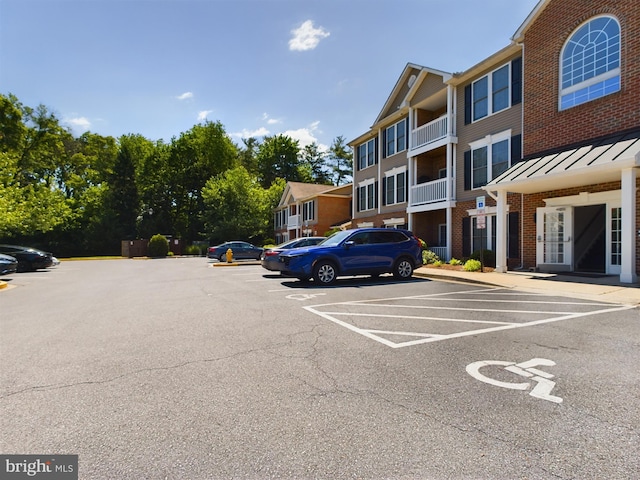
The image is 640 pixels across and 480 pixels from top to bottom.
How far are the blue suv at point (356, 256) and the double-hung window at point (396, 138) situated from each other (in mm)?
11598

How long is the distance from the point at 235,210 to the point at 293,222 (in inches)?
287

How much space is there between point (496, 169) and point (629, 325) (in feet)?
38.5

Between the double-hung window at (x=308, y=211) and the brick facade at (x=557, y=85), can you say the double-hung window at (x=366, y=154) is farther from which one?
the brick facade at (x=557, y=85)

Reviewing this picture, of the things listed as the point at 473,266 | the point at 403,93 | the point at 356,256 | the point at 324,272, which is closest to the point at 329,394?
the point at 324,272

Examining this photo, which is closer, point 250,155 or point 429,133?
point 429,133

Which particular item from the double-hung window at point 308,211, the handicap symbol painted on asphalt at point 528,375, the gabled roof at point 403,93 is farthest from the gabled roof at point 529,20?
the double-hung window at point 308,211

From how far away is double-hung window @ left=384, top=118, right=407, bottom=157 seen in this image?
2333cm

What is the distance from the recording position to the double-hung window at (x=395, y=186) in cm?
2317

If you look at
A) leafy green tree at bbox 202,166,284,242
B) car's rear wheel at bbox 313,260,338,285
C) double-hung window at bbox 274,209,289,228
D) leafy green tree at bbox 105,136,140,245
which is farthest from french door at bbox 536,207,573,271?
leafy green tree at bbox 105,136,140,245

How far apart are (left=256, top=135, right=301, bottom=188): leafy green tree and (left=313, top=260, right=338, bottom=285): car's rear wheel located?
173ft

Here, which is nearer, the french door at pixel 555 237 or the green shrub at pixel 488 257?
the french door at pixel 555 237

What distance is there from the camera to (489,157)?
1706 cm

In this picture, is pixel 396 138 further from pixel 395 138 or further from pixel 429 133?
pixel 429 133

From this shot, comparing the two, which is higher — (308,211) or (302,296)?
(308,211)
